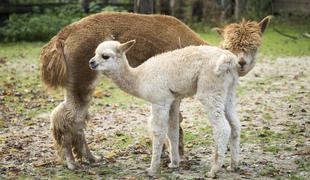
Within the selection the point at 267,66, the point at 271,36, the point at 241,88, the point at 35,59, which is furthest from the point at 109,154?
the point at 271,36

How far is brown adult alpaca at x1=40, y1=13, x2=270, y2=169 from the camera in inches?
268

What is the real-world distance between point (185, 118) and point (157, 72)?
3.38m

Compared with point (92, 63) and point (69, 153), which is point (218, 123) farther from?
point (69, 153)

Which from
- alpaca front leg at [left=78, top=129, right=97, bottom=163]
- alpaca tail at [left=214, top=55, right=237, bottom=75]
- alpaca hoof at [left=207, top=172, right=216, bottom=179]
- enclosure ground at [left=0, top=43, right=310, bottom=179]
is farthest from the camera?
alpaca front leg at [left=78, top=129, right=97, bottom=163]

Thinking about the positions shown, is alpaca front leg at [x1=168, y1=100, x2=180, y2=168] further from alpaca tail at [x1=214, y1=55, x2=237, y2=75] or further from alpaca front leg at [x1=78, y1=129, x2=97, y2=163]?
alpaca front leg at [x1=78, y1=129, x2=97, y2=163]

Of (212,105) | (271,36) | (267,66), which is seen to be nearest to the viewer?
(212,105)

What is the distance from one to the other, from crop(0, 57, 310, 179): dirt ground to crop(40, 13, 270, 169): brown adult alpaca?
52cm

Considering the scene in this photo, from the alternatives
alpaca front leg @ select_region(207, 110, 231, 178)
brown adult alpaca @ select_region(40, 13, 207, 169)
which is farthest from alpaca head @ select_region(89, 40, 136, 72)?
alpaca front leg @ select_region(207, 110, 231, 178)

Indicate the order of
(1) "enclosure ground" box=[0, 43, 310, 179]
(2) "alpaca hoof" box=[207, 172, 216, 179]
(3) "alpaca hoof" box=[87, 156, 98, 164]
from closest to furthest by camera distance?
(2) "alpaca hoof" box=[207, 172, 216, 179] < (1) "enclosure ground" box=[0, 43, 310, 179] < (3) "alpaca hoof" box=[87, 156, 98, 164]

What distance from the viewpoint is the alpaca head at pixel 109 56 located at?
643 centimetres

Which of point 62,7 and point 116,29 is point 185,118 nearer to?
point 116,29

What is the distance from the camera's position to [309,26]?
20.1 m

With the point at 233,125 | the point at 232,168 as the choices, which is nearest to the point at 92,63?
the point at 233,125

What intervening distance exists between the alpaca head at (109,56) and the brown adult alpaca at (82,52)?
0.42m
